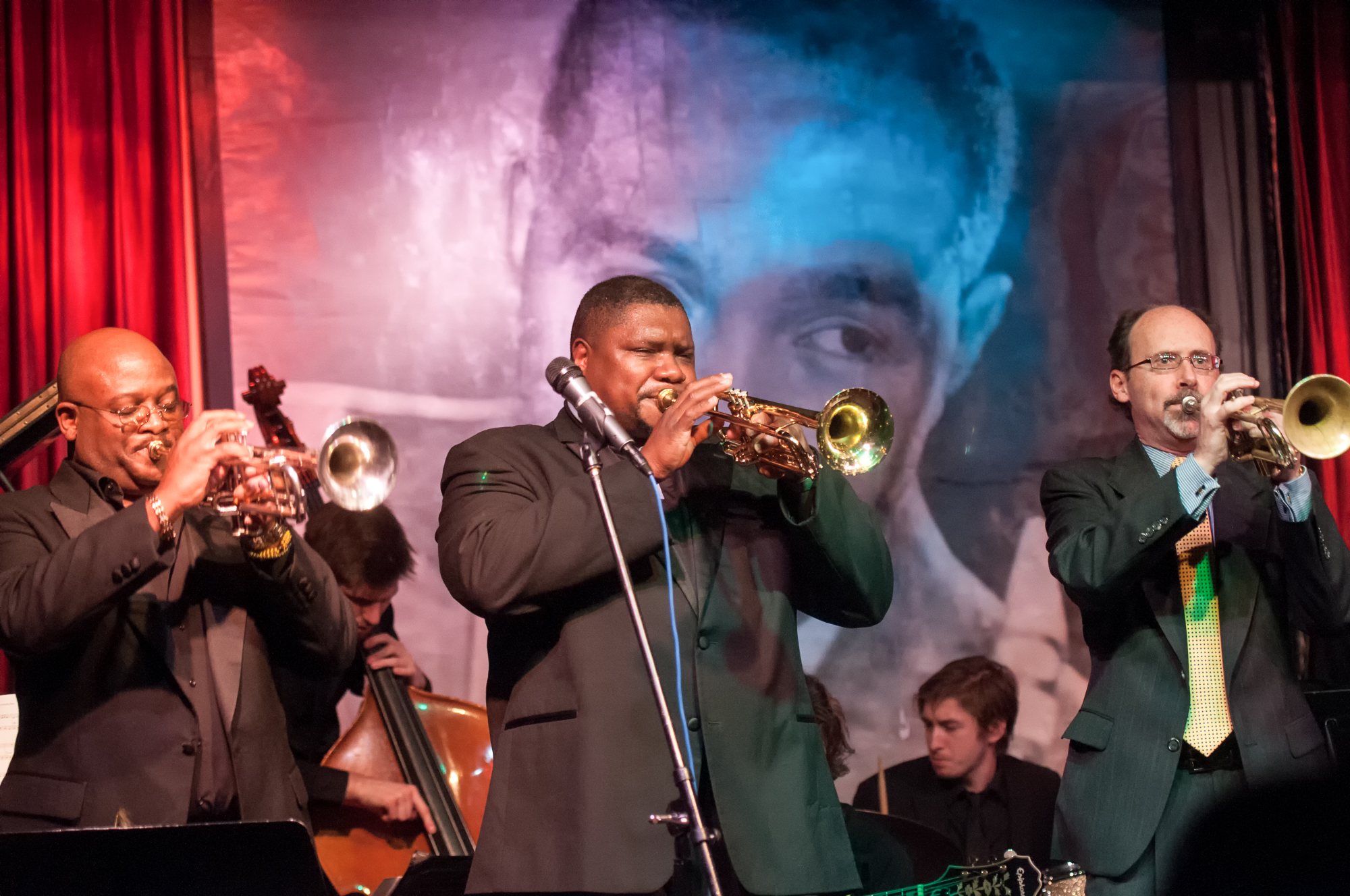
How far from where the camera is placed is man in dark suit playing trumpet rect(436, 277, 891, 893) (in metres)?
2.40

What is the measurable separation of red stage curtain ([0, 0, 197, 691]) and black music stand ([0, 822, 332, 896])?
2287mm

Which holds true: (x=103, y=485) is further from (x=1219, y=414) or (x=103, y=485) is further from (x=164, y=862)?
(x=1219, y=414)

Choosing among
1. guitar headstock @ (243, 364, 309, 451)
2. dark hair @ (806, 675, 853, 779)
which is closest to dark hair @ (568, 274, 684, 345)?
guitar headstock @ (243, 364, 309, 451)

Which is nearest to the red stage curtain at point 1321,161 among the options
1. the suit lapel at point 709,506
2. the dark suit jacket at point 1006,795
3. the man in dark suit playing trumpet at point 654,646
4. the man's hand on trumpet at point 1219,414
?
the dark suit jacket at point 1006,795

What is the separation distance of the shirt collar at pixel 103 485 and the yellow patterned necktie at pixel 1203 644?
8.25ft

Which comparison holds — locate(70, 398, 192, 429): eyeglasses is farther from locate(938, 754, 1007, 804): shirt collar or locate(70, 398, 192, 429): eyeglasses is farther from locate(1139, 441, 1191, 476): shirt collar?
locate(938, 754, 1007, 804): shirt collar

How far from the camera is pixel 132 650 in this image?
2.94m

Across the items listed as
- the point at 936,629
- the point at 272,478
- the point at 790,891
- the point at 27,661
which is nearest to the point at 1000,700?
the point at 936,629

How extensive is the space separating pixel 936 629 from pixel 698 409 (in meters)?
2.75

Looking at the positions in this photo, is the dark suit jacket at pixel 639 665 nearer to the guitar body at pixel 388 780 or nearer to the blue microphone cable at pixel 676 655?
the blue microphone cable at pixel 676 655

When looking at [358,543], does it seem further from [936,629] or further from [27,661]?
[936,629]

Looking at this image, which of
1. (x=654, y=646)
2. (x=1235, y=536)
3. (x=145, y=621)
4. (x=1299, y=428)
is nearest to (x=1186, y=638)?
(x=1235, y=536)

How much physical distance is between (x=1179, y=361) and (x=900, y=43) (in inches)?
93.0

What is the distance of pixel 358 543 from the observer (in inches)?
168
